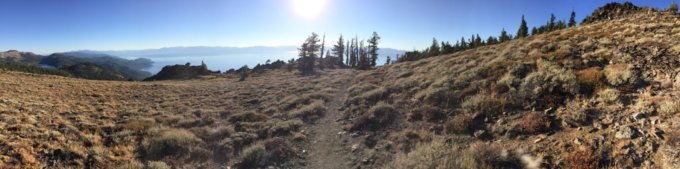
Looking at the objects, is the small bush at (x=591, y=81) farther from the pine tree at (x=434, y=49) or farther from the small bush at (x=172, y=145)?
the pine tree at (x=434, y=49)

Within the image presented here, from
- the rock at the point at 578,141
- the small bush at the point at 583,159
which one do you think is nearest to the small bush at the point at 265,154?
the small bush at the point at 583,159

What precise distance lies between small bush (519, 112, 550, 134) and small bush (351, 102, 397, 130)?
17.2 ft

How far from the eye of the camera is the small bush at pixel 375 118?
44.6 feet

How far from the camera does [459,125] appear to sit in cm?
1102

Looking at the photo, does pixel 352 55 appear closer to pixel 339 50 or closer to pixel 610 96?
pixel 339 50

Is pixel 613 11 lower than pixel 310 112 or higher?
higher

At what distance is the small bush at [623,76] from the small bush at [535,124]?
337 cm

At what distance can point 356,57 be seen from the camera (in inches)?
3787

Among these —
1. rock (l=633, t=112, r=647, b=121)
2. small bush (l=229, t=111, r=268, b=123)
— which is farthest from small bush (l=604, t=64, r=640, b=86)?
small bush (l=229, t=111, r=268, b=123)

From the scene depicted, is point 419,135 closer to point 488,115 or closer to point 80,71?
point 488,115

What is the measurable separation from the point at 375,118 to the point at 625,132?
27.0 ft

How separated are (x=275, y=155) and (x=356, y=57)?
86214mm

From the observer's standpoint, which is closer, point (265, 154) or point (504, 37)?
point (265, 154)

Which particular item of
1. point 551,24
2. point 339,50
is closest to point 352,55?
point 339,50
